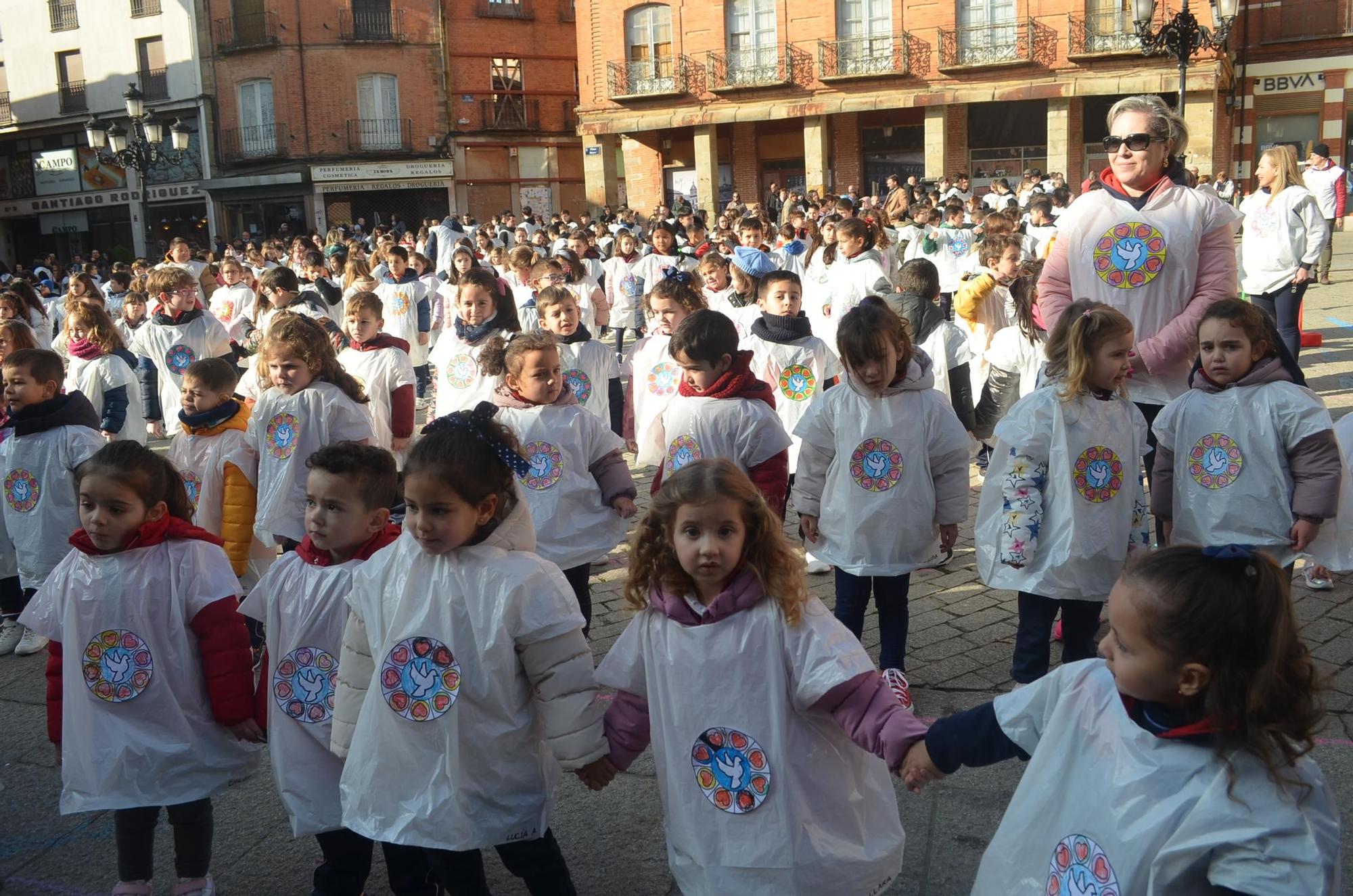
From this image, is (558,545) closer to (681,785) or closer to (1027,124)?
(681,785)

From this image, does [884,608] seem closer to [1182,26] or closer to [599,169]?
[1182,26]

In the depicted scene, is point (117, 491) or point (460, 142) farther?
point (460, 142)

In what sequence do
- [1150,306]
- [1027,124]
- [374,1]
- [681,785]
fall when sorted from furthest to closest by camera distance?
[374,1]
[1027,124]
[1150,306]
[681,785]

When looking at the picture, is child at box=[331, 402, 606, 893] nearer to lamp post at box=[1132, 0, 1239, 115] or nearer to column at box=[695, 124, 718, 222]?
lamp post at box=[1132, 0, 1239, 115]

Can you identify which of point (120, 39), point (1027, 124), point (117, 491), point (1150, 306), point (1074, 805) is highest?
point (120, 39)

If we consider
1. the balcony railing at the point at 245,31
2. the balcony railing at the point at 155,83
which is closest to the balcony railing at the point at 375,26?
the balcony railing at the point at 245,31

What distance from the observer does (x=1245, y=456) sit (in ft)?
13.7

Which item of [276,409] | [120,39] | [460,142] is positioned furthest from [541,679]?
[120,39]

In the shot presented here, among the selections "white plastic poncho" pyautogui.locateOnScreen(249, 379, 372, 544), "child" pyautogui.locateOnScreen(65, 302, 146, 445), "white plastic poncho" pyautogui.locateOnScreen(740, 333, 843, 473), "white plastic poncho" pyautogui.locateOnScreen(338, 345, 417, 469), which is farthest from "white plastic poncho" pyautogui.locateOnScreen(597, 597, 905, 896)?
"child" pyautogui.locateOnScreen(65, 302, 146, 445)

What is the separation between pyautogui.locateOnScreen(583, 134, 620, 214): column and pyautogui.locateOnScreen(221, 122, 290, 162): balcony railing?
9.65 metres

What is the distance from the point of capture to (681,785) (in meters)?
2.83

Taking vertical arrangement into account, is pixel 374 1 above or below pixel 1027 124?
above

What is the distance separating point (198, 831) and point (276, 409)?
7.43 feet

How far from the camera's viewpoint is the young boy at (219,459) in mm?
5312
